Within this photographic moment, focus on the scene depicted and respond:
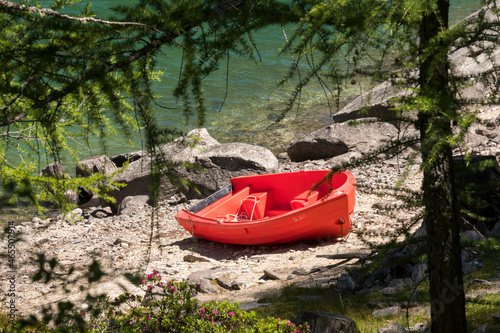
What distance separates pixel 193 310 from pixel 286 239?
5.23 metres

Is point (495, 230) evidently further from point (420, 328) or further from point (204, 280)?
point (204, 280)

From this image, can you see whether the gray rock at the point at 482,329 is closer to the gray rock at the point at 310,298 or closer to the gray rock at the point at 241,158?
the gray rock at the point at 310,298

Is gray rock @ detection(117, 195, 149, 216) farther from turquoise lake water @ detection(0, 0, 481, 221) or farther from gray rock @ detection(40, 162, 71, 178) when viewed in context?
gray rock @ detection(40, 162, 71, 178)

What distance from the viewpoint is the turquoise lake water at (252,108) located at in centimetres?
1845

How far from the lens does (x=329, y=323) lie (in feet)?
12.8

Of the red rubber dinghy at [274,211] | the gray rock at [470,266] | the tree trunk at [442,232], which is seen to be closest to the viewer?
the tree trunk at [442,232]

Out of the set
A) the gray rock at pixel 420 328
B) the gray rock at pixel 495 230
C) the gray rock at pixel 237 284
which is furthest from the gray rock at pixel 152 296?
the gray rock at pixel 495 230

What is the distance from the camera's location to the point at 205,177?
13367mm

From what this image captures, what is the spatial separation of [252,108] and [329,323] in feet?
59.7

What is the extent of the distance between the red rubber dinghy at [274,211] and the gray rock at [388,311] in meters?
2.61

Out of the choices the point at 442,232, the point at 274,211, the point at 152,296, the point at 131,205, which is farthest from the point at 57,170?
the point at 131,205

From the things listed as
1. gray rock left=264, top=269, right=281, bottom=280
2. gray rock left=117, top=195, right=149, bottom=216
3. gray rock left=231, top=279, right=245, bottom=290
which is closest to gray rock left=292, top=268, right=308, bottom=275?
gray rock left=264, top=269, right=281, bottom=280

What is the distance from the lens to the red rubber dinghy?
344 inches

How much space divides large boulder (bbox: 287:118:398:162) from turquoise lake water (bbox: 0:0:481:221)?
1.46m
